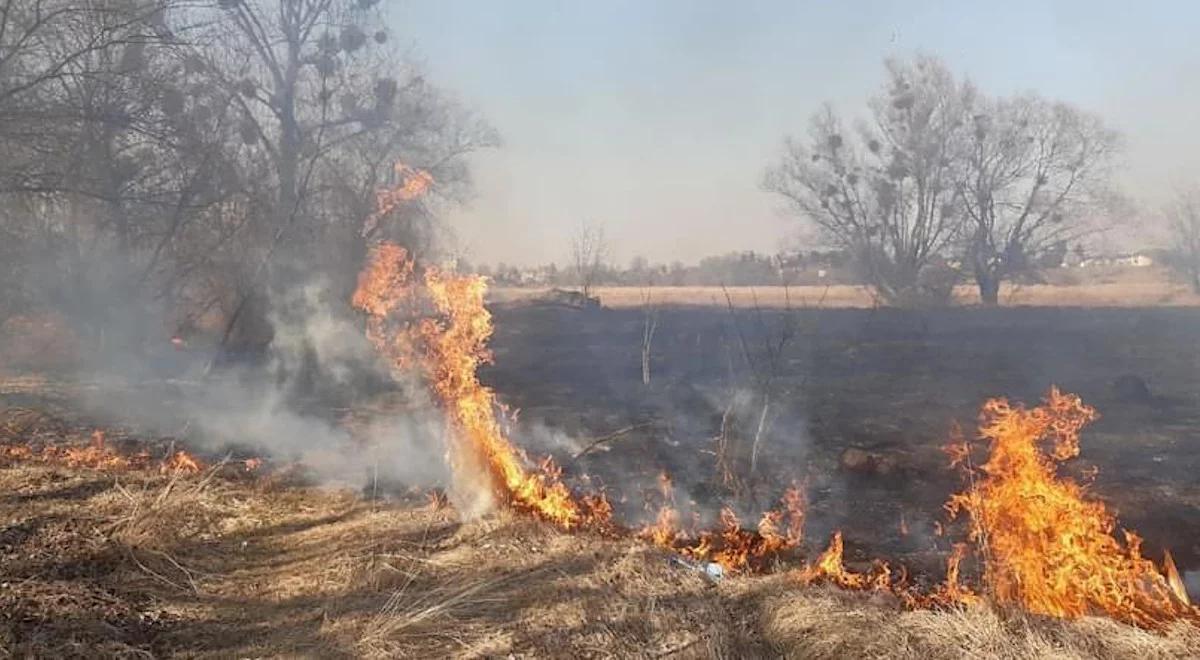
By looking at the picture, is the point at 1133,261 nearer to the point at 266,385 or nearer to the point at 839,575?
the point at 266,385

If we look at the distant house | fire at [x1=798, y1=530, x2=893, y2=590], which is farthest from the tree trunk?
fire at [x1=798, y1=530, x2=893, y2=590]

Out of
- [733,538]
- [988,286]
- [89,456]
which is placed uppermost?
[988,286]

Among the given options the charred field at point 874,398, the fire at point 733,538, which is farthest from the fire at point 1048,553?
the fire at point 733,538

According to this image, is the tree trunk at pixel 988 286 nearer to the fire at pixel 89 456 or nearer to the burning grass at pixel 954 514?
the burning grass at pixel 954 514

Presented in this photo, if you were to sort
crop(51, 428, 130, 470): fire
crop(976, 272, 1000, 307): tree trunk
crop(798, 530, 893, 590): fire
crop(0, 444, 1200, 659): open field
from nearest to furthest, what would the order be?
1. crop(0, 444, 1200, 659): open field
2. crop(798, 530, 893, 590): fire
3. crop(51, 428, 130, 470): fire
4. crop(976, 272, 1000, 307): tree trunk

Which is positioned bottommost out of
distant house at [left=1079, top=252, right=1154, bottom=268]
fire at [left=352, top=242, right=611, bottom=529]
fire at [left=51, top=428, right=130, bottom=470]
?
fire at [left=51, top=428, right=130, bottom=470]

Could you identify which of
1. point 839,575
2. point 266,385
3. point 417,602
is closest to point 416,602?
point 417,602

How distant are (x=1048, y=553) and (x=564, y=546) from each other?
308cm

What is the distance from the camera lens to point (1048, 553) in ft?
16.6

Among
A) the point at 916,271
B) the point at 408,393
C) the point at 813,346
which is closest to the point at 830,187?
the point at 916,271

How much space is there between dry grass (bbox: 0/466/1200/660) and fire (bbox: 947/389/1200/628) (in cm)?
48

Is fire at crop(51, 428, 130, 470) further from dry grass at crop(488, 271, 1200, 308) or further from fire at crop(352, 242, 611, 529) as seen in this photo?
dry grass at crop(488, 271, 1200, 308)

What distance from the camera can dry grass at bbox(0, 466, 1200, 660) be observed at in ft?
13.9

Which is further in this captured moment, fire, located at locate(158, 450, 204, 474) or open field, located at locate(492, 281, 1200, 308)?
open field, located at locate(492, 281, 1200, 308)
